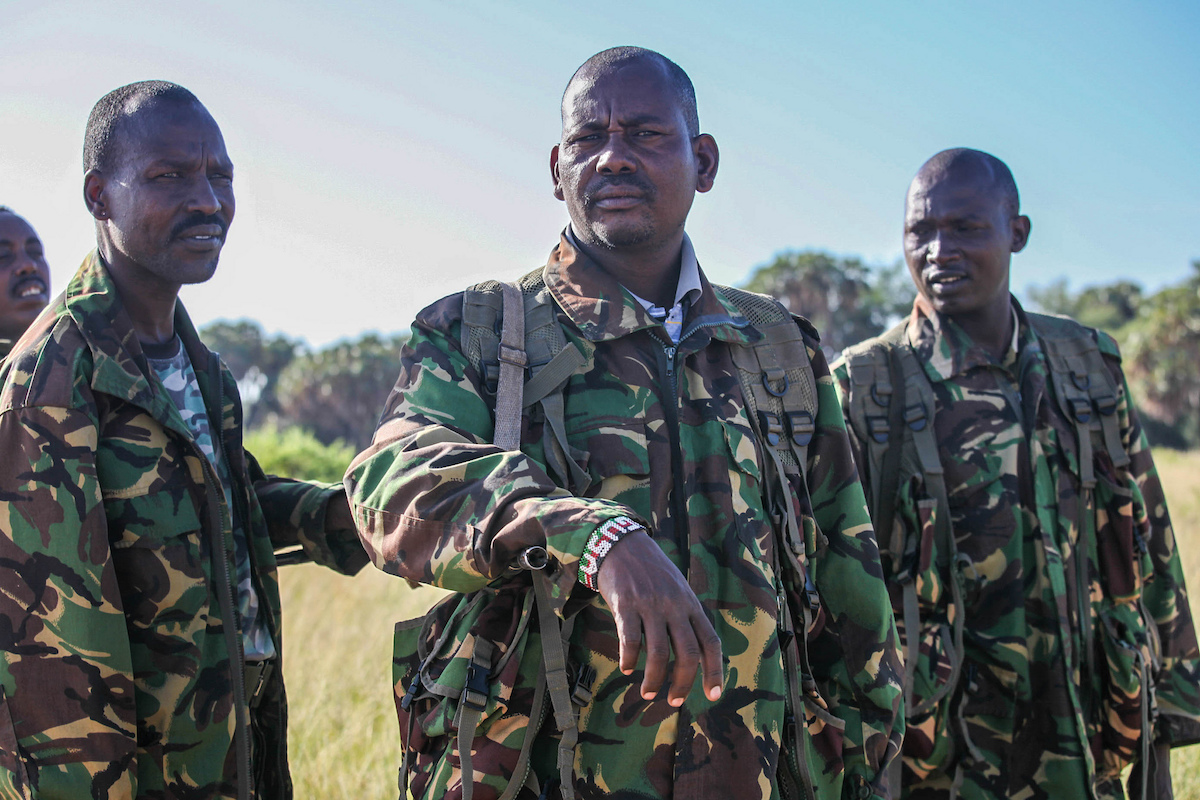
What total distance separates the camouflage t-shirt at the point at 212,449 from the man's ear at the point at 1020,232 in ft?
10.0

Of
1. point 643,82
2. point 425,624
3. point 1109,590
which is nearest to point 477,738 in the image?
point 425,624

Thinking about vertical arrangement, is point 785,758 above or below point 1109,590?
below

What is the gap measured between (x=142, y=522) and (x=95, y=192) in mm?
980

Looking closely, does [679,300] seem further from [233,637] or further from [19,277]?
[19,277]

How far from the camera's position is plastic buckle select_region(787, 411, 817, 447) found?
8.23 feet

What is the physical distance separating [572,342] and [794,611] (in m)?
0.86

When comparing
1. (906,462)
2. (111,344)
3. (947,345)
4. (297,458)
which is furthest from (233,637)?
(297,458)

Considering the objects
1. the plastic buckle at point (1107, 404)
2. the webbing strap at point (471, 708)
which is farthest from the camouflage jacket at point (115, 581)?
the plastic buckle at point (1107, 404)

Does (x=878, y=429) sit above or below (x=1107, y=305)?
below

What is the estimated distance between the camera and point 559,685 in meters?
2.11

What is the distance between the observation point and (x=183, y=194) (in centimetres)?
277

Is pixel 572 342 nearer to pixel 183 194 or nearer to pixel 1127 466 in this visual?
pixel 183 194

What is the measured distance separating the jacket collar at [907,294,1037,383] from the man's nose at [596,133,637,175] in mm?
1841

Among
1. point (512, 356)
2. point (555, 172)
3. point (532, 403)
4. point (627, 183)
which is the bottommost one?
point (532, 403)
